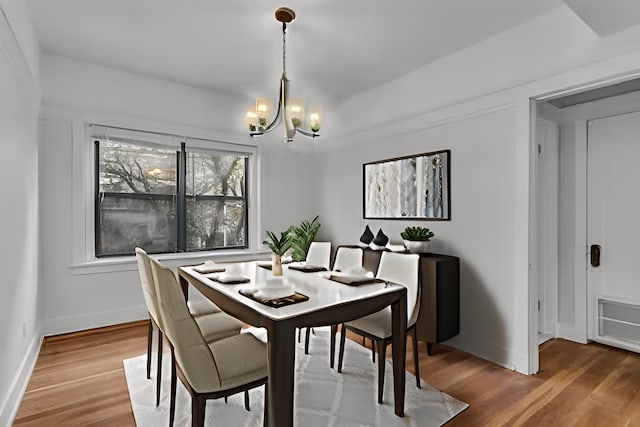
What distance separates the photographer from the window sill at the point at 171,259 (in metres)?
3.58

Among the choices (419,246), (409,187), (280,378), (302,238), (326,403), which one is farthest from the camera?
(302,238)

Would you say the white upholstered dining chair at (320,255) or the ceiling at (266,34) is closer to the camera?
the ceiling at (266,34)

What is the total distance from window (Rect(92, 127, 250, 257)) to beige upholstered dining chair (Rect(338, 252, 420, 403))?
7.96ft

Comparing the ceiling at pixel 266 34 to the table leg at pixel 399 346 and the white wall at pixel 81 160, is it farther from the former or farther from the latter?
the table leg at pixel 399 346

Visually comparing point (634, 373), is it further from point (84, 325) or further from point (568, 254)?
point (84, 325)

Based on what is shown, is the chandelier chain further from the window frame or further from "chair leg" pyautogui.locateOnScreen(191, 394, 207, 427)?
"chair leg" pyautogui.locateOnScreen(191, 394, 207, 427)

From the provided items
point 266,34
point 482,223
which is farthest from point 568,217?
point 266,34

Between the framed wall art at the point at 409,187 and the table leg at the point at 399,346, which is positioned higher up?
the framed wall art at the point at 409,187

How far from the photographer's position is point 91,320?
3594 millimetres

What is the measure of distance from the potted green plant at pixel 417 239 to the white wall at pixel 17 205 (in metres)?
3.08

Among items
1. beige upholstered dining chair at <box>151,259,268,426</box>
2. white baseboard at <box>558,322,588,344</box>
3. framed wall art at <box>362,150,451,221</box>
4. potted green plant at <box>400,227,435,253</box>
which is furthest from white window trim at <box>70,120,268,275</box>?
white baseboard at <box>558,322,588,344</box>

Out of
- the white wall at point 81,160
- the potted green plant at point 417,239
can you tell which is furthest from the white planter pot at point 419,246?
the white wall at point 81,160

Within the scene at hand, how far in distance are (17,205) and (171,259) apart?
180 cm

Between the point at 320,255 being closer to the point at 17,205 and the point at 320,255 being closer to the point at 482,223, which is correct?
the point at 482,223
